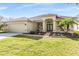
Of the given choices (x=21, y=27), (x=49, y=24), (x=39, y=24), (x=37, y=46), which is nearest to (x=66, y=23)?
(x=49, y=24)

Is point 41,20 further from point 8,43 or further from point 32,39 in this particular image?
point 8,43

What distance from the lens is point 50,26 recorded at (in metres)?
3.86

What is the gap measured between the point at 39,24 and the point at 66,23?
0.59 meters

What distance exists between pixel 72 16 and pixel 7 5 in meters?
1.42

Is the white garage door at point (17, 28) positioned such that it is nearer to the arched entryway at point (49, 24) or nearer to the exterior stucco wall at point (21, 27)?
the exterior stucco wall at point (21, 27)

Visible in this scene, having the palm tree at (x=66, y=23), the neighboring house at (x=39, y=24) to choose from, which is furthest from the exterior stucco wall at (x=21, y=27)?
the palm tree at (x=66, y=23)

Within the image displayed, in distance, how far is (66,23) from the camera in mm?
3900

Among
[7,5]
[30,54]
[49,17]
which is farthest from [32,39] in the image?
[7,5]

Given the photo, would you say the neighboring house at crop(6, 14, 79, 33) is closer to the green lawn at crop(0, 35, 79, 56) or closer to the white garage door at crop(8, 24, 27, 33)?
the white garage door at crop(8, 24, 27, 33)

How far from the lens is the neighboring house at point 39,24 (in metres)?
3.90

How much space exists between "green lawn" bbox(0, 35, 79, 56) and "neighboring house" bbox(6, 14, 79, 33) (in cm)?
23

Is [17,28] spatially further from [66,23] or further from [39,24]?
[66,23]

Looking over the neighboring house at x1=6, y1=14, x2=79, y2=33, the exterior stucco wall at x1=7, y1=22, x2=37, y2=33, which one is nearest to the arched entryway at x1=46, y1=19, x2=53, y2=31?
the neighboring house at x1=6, y1=14, x2=79, y2=33

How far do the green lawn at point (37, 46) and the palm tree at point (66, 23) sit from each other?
0.86 ft
